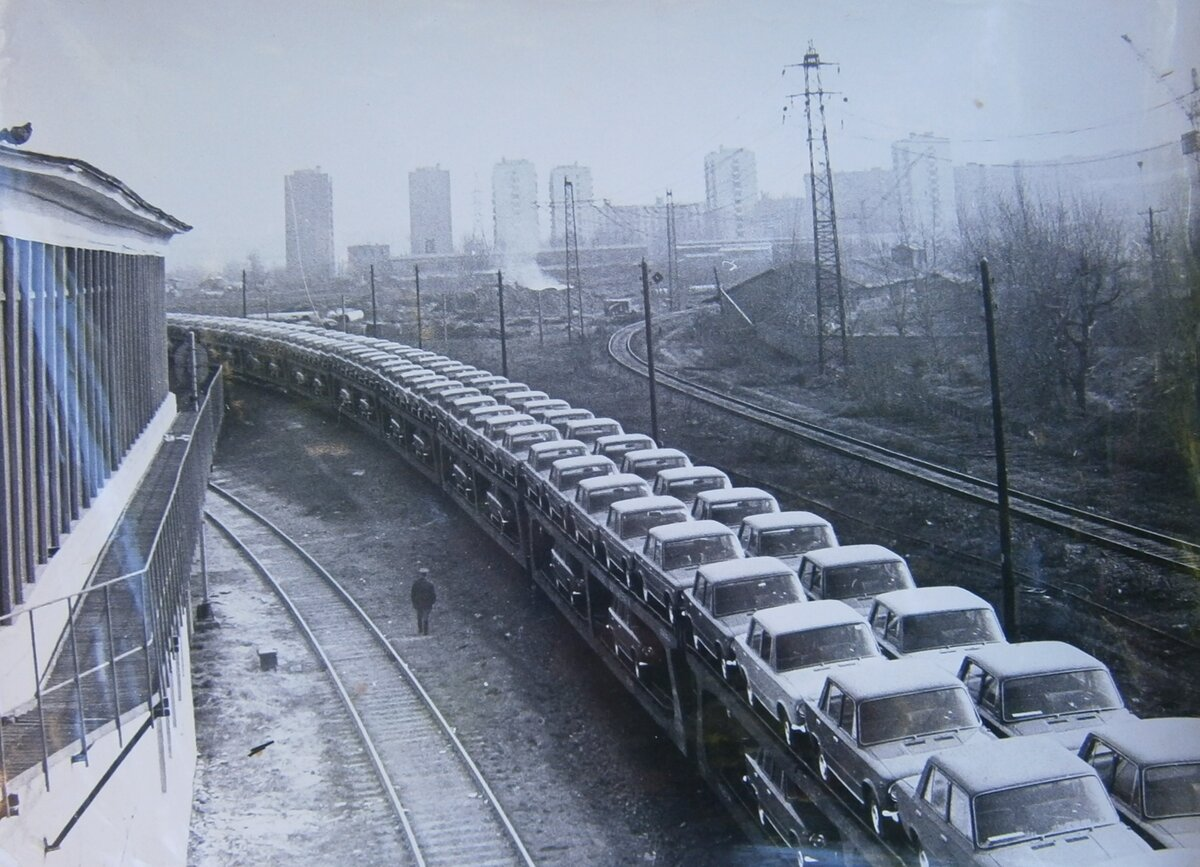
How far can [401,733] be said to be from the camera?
960 centimetres

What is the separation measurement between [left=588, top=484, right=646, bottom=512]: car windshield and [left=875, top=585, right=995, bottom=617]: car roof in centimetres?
394

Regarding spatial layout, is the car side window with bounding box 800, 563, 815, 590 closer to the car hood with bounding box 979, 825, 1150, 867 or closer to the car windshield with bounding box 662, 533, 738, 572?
the car windshield with bounding box 662, 533, 738, 572

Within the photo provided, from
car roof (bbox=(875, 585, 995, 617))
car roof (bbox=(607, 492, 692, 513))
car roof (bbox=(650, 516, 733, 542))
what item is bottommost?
car roof (bbox=(875, 585, 995, 617))

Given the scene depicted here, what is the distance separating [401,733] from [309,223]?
92.8ft

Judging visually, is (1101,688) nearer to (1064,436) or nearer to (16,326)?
(16,326)

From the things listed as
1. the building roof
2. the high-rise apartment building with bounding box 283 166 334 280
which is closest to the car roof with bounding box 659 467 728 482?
the building roof

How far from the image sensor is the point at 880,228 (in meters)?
36.7

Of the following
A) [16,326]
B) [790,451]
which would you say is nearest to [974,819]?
[16,326]

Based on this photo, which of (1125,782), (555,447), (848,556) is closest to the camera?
(1125,782)

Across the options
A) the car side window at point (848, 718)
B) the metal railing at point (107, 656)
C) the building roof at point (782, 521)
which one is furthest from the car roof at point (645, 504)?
the car side window at point (848, 718)

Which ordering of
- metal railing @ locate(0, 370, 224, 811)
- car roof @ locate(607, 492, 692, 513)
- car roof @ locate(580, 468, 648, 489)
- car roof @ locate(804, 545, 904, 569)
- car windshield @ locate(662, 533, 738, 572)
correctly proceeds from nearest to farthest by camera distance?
1. metal railing @ locate(0, 370, 224, 811)
2. car roof @ locate(804, 545, 904, 569)
3. car windshield @ locate(662, 533, 738, 572)
4. car roof @ locate(607, 492, 692, 513)
5. car roof @ locate(580, 468, 648, 489)

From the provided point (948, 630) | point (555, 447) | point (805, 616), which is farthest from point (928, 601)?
point (555, 447)

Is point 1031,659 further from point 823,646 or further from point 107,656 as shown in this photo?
point 107,656

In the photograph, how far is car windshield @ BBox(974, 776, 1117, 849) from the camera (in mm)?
4906
